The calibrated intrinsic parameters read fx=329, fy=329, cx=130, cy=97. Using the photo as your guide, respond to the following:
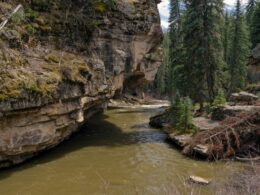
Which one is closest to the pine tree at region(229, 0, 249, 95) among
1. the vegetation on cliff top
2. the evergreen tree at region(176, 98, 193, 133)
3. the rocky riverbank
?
the rocky riverbank

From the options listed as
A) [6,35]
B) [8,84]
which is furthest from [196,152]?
[6,35]

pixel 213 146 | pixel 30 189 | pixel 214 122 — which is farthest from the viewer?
pixel 214 122

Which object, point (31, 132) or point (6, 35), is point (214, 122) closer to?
point (31, 132)

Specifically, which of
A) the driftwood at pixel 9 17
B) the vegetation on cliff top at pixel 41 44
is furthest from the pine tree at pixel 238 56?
the driftwood at pixel 9 17

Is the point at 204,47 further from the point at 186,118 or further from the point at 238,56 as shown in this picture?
the point at 238,56

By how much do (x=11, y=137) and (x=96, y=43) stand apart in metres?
11.0

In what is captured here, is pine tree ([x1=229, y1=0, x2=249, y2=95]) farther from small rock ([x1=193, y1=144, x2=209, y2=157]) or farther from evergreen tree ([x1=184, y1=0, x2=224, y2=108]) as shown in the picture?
small rock ([x1=193, y1=144, x2=209, y2=157])

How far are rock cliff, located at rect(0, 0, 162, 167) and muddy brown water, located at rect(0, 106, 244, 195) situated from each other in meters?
1.13

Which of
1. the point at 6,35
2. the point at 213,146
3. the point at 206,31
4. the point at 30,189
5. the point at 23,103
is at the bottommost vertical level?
the point at 30,189

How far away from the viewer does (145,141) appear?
2270 centimetres

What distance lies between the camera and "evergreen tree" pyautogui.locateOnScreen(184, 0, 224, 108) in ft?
92.5

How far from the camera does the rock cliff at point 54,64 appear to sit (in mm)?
14500

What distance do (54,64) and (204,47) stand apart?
1510cm

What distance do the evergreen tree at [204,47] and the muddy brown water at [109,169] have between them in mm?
7946
